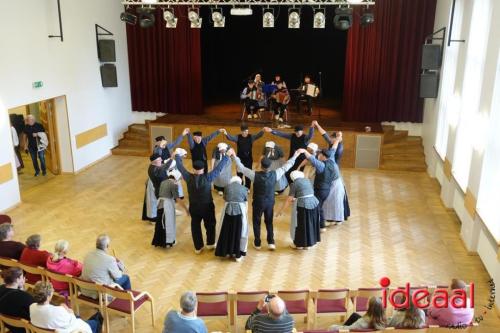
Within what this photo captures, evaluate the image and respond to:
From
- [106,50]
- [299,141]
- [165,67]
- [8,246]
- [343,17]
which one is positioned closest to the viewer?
[8,246]

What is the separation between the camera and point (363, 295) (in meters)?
5.23

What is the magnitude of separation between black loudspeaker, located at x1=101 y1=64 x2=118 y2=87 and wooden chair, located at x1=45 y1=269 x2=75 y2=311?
7.28m

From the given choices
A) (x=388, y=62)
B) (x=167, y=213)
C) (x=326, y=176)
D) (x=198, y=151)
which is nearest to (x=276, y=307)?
(x=167, y=213)

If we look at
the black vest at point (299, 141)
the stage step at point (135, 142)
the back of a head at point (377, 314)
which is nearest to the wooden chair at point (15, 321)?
the back of a head at point (377, 314)

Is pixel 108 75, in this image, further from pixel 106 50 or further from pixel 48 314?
pixel 48 314

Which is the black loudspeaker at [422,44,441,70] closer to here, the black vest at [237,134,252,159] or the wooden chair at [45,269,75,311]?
the black vest at [237,134,252,159]

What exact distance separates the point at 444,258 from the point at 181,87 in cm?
847

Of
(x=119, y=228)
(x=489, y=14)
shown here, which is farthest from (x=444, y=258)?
(x=119, y=228)

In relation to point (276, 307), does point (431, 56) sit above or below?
above

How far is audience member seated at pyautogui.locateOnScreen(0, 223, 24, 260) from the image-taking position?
5.81 meters

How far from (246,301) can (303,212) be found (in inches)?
85.8

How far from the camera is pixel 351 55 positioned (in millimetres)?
12391

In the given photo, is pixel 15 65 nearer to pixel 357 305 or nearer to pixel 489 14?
pixel 357 305

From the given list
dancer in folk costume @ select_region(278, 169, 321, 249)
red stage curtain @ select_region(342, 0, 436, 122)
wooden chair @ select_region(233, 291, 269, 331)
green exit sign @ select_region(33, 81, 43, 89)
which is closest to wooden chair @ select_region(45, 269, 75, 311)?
wooden chair @ select_region(233, 291, 269, 331)
